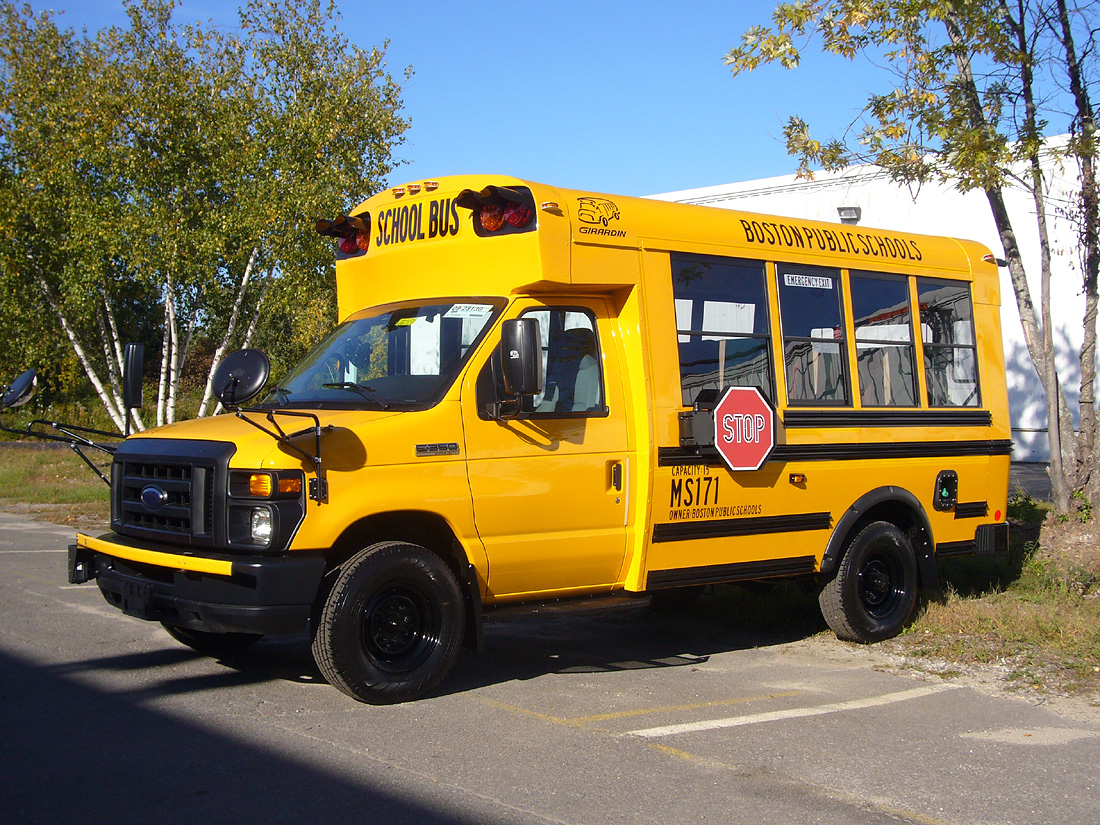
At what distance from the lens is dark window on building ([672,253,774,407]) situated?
7.07 metres

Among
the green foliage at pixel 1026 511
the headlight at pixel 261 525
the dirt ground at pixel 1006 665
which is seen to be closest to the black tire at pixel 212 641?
the headlight at pixel 261 525

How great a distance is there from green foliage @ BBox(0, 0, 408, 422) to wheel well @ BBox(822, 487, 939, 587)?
1389 centimetres

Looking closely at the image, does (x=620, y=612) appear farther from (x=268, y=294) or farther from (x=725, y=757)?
(x=268, y=294)

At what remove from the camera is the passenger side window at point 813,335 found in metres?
7.66

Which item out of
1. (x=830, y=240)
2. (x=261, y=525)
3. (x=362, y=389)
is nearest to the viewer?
(x=261, y=525)

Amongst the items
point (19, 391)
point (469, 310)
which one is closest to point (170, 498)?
point (19, 391)

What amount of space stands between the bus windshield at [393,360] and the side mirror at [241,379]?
0.56 m

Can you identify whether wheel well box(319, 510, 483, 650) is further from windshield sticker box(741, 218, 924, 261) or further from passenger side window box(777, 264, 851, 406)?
windshield sticker box(741, 218, 924, 261)

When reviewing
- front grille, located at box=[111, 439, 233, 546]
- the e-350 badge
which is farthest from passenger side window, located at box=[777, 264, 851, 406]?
front grille, located at box=[111, 439, 233, 546]

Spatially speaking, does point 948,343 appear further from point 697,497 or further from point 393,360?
point 393,360

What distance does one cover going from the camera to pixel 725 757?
16.9 ft

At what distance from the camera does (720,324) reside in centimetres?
730

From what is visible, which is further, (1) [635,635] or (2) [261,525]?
(1) [635,635]

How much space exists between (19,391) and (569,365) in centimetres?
321
